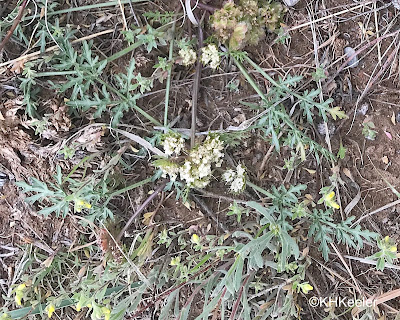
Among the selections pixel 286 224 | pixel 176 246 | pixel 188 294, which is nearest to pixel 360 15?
pixel 286 224

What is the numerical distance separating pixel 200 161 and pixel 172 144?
19cm

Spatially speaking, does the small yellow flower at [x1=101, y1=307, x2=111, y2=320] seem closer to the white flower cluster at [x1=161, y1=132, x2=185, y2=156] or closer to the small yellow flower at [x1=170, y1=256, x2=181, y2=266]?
the small yellow flower at [x1=170, y1=256, x2=181, y2=266]

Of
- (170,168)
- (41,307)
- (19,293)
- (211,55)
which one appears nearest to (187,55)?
(211,55)

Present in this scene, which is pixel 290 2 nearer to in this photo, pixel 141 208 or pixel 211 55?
pixel 211 55

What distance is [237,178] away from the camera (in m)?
2.49

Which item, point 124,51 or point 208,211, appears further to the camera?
point 208,211

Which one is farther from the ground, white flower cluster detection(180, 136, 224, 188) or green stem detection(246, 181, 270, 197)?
white flower cluster detection(180, 136, 224, 188)

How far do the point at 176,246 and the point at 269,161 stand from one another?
84cm

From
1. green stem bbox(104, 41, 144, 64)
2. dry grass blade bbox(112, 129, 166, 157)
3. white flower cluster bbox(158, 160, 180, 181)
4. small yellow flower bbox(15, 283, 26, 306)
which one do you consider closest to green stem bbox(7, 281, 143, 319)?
small yellow flower bbox(15, 283, 26, 306)

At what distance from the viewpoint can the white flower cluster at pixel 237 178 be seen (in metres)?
2.47

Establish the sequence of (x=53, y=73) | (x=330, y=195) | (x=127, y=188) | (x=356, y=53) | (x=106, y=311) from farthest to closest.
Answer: (x=356, y=53) < (x=127, y=188) < (x=53, y=73) < (x=330, y=195) < (x=106, y=311)

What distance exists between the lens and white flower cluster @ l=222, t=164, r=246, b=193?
8.11 ft

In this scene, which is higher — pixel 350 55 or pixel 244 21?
pixel 244 21

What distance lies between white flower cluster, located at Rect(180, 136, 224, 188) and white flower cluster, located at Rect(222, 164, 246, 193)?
16cm
